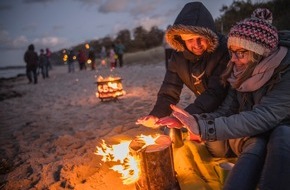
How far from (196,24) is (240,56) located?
0.81m

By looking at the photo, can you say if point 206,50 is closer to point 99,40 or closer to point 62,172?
point 62,172

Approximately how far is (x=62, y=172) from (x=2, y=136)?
9.18 feet

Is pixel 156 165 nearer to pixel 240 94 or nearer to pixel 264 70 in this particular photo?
pixel 240 94

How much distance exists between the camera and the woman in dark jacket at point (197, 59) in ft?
10.9

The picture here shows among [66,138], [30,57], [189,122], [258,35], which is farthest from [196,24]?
[30,57]

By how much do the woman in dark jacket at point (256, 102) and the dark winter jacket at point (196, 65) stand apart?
557 mm

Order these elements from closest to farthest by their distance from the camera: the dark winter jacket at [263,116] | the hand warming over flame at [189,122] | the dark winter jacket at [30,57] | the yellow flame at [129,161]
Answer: the dark winter jacket at [263,116], the hand warming over flame at [189,122], the yellow flame at [129,161], the dark winter jacket at [30,57]

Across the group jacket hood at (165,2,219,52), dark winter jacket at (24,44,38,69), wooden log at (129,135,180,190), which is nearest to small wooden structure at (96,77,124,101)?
jacket hood at (165,2,219,52)

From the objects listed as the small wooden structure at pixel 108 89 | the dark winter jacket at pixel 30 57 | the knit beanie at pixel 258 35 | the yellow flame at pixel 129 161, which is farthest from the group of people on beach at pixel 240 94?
the dark winter jacket at pixel 30 57

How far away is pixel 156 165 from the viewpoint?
2742mm

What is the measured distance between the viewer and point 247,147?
2406 mm

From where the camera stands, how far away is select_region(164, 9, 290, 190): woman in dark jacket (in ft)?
7.37

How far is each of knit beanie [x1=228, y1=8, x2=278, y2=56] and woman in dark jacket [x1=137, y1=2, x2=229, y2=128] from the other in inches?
26.9

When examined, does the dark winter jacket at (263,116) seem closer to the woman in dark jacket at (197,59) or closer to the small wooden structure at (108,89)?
the woman in dark jacket at (197,59)
